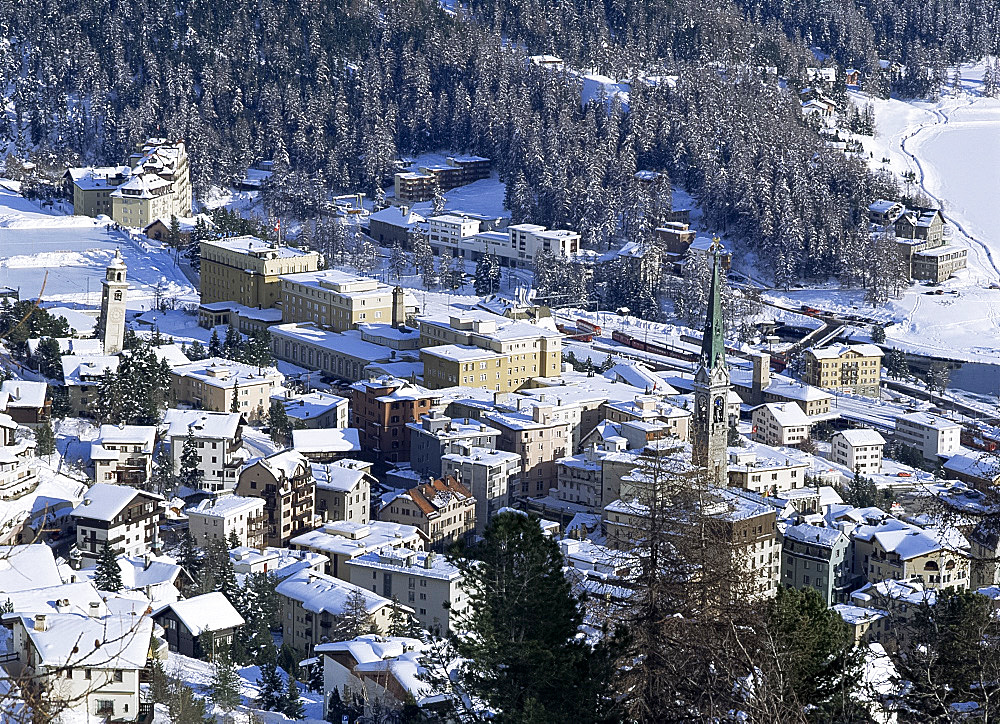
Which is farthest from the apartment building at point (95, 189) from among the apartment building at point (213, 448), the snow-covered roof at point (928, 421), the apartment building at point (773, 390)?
the snow-covered roof at point (928, 421)

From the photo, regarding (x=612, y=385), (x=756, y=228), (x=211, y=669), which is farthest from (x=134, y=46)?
(x=211, y=669)

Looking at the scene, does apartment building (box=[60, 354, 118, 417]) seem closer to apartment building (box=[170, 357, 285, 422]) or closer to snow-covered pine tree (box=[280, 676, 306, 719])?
apartment building (box=[170, 357, 285, 422])

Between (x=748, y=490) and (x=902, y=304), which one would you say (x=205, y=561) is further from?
(x=902, y=304)

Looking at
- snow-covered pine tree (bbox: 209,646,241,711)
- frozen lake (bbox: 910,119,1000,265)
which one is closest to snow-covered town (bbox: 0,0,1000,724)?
snow-covered pine tree (bbox: 209,646,241,711)

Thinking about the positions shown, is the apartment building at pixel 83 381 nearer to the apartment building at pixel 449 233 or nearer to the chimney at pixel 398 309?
the chimney at pixel 398 309

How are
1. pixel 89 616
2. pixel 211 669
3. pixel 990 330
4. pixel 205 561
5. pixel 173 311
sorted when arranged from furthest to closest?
pixel 990 330 → pixel 173 311 → pixel 205 561 → pixel 211 669 → pixel 89 616

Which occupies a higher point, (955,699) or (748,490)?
(955,699)
